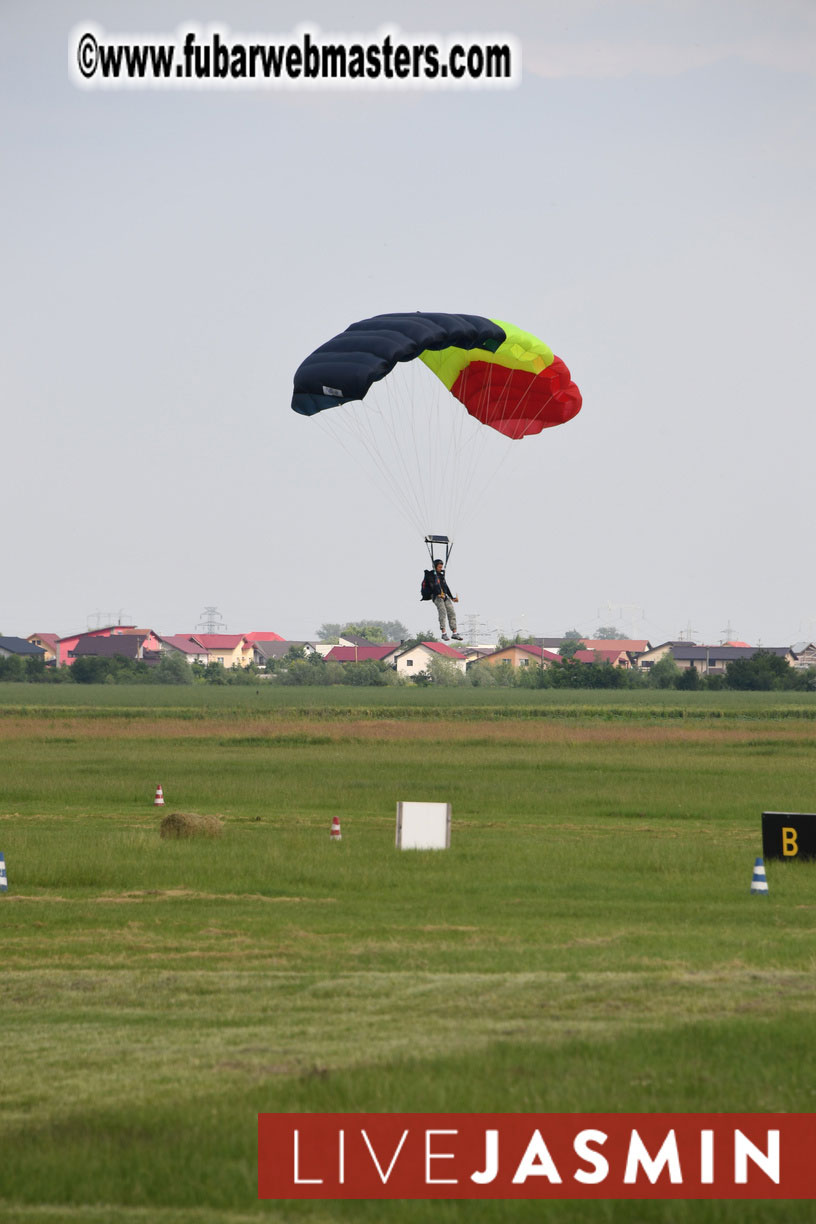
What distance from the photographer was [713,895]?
755 inches

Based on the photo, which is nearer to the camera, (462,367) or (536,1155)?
(536,1155)

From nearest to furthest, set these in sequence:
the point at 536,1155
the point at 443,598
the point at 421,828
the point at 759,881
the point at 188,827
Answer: the point at 536,1155 → the point at 759,881 → the point at 421,828 → the point at 188,827 → the point at 443,598

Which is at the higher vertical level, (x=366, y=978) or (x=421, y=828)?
(x=421, y=828)

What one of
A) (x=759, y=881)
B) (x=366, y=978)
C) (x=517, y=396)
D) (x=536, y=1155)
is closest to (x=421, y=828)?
(x=759, y=881)

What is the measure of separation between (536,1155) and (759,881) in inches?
462

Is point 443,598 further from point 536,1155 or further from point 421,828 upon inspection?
point 536,1155

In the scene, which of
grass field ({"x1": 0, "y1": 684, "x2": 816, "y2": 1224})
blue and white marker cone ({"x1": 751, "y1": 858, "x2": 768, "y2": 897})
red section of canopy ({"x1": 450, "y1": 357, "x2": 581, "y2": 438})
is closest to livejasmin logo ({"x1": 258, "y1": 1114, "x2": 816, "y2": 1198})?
grass field ({"x1": 0, "y1": 684, "x2": 816, "y2": 1224})

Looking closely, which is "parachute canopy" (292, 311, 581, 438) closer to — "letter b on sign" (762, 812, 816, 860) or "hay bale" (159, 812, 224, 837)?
"hay bale" (159, 812, 224, 837)

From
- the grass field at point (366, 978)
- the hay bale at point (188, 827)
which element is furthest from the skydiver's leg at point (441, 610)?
the hay bale at point (188, 827)

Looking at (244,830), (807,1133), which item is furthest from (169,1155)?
(244,830)

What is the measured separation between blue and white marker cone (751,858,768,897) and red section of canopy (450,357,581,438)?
52.2 ft

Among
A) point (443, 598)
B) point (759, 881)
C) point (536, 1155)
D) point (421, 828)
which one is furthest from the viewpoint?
point (443, 598)

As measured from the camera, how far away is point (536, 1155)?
325 inches

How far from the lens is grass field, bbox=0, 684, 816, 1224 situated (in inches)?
334
